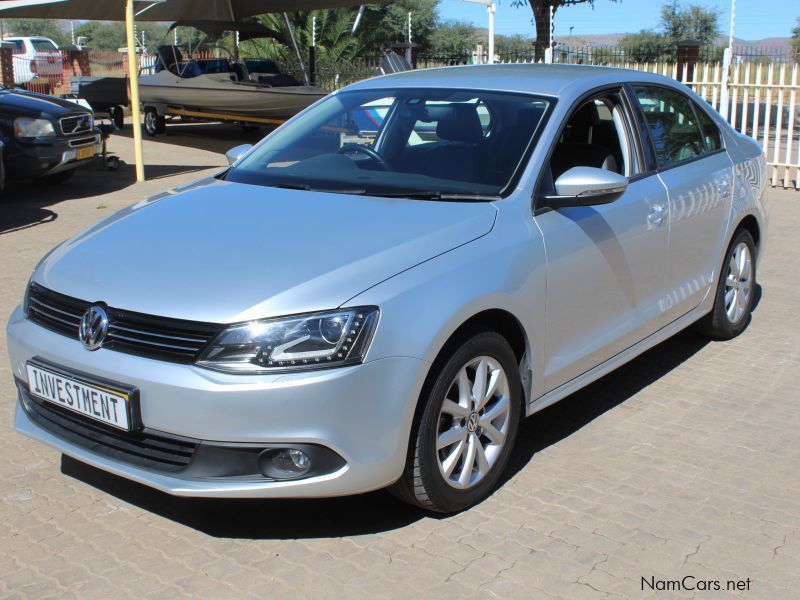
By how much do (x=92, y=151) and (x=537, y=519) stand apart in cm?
1014

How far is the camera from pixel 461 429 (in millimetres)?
3650

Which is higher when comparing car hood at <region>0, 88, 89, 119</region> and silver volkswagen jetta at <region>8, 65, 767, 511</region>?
car hood at <region>0, 88, 89, 119</region>

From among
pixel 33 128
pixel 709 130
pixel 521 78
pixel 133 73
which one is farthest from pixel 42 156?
pixel 709 130

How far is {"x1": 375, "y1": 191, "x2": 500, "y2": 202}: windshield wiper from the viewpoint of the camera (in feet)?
13.1

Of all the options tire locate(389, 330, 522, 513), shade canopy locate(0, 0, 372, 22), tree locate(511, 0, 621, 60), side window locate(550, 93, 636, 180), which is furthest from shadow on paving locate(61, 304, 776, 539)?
tree locate(511, 0, 621, 60)

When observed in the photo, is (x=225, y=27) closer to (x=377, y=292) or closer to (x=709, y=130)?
(x=709, y=130)

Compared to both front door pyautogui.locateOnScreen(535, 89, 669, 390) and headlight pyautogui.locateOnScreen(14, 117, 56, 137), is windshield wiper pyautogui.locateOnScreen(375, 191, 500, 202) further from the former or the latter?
headlight pyautogui.locateOnScreen(14, 117, 56, 137)

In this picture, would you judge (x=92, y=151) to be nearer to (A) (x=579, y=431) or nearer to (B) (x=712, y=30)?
(A) (x=579, y=431)

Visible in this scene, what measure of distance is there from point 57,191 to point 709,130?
9418mm

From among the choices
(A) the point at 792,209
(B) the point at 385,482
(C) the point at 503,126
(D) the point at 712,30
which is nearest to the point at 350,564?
(B) the point at 385,482

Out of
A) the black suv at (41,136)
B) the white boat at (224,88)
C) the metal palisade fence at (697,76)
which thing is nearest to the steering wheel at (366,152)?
the black suv at (41,136)

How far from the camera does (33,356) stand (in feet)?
11.8

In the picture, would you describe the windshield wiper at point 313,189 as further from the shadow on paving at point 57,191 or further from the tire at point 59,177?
the tire at point 59,177

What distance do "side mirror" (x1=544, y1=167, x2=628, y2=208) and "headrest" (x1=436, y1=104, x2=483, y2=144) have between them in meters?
0.53
